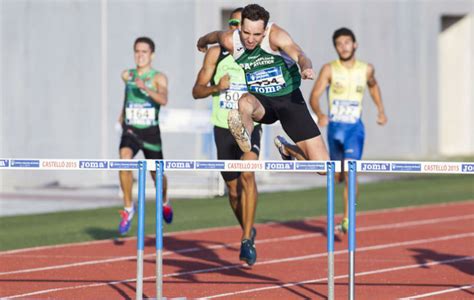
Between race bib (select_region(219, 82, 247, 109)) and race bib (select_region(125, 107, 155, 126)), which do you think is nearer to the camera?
race bib (select_region(219, 82, 247, 109))

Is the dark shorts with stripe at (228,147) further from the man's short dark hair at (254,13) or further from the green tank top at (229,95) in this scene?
the man's short dark hair at (254,13)

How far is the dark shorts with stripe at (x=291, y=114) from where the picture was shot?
9.80 m

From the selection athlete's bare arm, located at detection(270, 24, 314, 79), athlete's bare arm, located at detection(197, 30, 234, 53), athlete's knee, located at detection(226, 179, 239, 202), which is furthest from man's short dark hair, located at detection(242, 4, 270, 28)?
athlete's knee, located at detection(226, 179, 239, 202)

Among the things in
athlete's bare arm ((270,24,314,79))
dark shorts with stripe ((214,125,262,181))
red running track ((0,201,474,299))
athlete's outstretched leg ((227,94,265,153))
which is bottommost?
red running track ((0,201,474,299))

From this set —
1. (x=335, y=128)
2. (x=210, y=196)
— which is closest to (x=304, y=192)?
(x=210, y=196)

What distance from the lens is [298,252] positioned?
40.7 feet

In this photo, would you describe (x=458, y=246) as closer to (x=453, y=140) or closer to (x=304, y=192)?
(x=304, y=192)

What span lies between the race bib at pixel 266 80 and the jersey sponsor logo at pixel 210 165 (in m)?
1.28

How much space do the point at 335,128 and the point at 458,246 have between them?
1.85 meters

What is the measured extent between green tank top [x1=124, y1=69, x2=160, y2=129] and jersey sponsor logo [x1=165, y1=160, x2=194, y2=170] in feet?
15.3

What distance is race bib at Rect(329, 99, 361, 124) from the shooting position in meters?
13.5

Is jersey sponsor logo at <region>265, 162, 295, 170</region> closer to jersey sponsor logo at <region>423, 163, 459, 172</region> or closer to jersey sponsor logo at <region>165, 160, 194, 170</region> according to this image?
jersey sponsor logo at <region>165, 160, 194, 170</region>

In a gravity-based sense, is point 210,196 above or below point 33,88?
below

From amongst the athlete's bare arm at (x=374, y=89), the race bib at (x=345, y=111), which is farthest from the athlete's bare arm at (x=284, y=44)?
the athlete's bare arm at (x=374, y=89)
